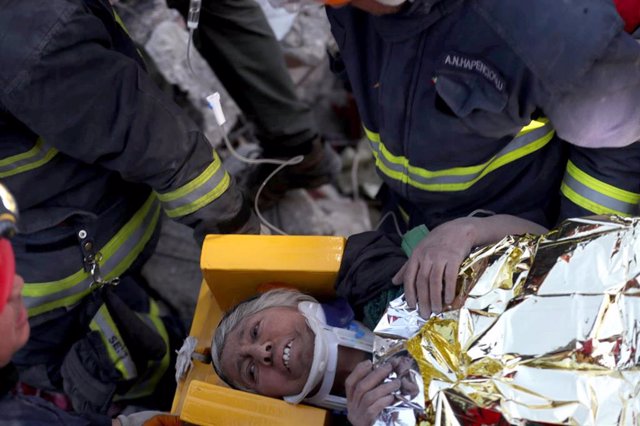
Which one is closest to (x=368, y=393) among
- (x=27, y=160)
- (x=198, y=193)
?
(x=198, y=193)

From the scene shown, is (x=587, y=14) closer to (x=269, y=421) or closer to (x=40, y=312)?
(x=269, y=421)

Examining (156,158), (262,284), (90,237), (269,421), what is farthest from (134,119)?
(269,421)

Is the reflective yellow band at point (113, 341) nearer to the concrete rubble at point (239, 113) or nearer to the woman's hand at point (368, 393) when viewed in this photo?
the concrete rubble at point (239, 113)

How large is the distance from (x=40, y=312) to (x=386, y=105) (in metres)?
1.07

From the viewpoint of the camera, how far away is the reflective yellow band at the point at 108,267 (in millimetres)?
1912

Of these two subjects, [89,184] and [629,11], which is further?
[89,184]

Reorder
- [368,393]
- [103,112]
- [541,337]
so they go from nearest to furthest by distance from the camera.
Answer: [541,337] → [368,393] → [103,112]

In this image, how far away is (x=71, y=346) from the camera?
2115 millimetres

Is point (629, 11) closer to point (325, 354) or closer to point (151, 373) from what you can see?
point (325, 354)

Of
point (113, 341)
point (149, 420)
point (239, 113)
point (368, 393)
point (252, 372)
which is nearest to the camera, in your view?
point (368, 393)

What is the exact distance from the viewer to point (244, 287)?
6.53 feet

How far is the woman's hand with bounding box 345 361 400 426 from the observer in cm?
146

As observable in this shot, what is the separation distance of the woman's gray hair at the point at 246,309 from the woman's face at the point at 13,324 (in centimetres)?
70

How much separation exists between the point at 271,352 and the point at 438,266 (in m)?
0.50
